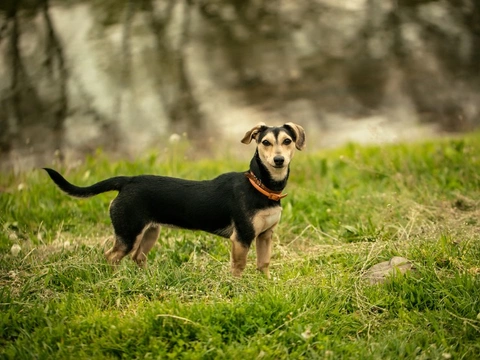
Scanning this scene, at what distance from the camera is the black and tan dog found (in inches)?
191

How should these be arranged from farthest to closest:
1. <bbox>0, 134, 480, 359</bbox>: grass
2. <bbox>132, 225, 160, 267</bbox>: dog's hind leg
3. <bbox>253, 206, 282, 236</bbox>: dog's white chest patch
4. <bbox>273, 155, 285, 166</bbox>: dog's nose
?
<bbox>132, 225, 160, 267</bbox>: dog's hind leg → <bbox>253, 206, 282, 236</bbox>: dog's white chest patch → <bbox>273, 155, 285, 166</bbox>: dog's nose → <bbox>0, 134, 480, 359</bbox>: grass

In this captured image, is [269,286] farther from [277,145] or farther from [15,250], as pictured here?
[15,250]

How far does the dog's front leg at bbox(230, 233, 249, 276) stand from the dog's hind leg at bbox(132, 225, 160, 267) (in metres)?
0.76

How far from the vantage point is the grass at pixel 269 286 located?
4012 mm

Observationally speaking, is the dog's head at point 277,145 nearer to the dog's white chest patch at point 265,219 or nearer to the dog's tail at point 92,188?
the dog's white chest patch at point 265,219

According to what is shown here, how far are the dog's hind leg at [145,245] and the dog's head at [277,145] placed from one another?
1131 millimetres

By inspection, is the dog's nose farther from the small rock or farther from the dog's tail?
the dog's tail

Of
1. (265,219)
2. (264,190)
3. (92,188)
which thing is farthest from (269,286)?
(92,188)

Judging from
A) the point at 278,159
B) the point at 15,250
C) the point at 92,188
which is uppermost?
the point at 278,159

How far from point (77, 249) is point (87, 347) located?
5.40 ft

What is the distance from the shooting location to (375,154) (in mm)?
8445

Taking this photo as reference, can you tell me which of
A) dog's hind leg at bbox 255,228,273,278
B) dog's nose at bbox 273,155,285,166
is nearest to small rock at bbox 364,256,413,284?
dog's hind leg at bbox 255,228,273,278

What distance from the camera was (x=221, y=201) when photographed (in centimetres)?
500

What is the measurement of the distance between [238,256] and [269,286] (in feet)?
1.18
